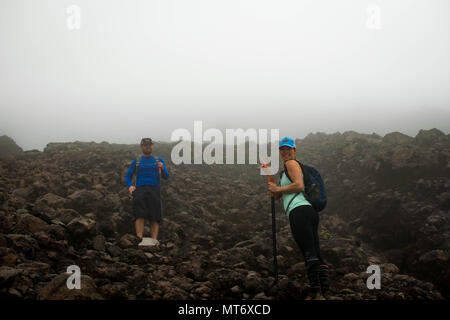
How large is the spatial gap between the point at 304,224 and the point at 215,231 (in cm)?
527

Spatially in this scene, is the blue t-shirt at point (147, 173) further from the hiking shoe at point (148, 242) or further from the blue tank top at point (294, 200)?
the blue tank top at point (294, 200)

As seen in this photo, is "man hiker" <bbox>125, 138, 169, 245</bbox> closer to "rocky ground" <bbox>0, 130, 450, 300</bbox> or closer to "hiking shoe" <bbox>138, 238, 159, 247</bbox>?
"hiking shoe" <bbox>138, 238, 159, 247</bbox>

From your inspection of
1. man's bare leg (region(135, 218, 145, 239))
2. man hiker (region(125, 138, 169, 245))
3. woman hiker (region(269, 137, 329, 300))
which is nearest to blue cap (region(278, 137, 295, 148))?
woman hiker (region(269, 137, 329, 300))

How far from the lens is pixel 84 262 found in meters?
5.49

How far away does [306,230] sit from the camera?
14.4 feet

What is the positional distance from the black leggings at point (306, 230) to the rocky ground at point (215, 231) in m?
1.29

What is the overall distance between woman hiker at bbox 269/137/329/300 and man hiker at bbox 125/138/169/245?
3.89 m

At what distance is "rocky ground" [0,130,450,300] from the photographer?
204 inches

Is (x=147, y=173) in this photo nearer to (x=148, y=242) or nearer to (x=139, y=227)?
(x=139, y=227)

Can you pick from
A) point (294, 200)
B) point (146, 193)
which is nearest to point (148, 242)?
point (146, 193)
